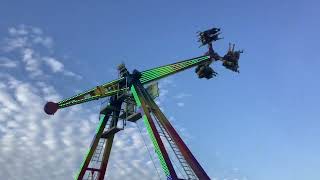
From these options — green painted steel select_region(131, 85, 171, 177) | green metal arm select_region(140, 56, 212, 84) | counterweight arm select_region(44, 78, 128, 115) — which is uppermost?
green metal arm select_region(140, 56, 212, 84)

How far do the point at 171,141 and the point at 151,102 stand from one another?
4649mm

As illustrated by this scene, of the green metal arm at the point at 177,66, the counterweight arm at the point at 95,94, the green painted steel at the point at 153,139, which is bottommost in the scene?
the green painted steel at the point at 153,139

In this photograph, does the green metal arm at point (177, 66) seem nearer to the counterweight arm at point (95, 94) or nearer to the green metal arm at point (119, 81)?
the green metal arm at point (119, 81)

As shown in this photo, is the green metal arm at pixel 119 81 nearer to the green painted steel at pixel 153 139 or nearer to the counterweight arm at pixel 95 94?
the counterweight arm at pixel 95 94

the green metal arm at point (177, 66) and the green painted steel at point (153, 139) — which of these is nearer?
the green painted steel at point (153, 139)

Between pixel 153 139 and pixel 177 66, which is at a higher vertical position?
pixel 177 66

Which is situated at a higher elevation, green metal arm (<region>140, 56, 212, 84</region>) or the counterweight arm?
green metal arm (<region>140, 56, 212, 84</region>)

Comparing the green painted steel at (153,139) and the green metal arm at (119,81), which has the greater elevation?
the green metal arm at (119,81)

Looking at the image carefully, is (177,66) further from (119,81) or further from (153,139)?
(153,139)

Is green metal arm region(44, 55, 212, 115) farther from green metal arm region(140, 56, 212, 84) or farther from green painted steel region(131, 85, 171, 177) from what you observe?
green painted steel region(131, 85, 171, 177)

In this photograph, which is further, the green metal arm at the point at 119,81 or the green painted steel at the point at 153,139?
the green metal arm at the point at 119,81

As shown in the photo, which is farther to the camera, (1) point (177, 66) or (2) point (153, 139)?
(1) point (177, 66)

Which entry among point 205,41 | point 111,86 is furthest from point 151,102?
point 205,41

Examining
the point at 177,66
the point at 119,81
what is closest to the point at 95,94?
the point at 119,81
